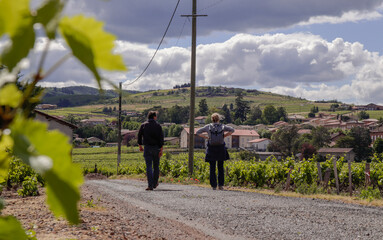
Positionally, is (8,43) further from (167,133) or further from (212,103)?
(212,103)

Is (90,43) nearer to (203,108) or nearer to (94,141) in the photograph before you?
(94,141)

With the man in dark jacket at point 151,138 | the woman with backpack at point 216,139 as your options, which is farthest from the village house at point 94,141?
the woman with backpack at point 216,139

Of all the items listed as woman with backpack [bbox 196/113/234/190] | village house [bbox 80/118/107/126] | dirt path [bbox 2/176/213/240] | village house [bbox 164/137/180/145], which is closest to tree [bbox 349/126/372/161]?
village house [bbox 164/137/180/145]

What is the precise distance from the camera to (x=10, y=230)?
461 millimetres

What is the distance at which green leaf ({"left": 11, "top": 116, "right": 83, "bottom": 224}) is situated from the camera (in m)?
0.39

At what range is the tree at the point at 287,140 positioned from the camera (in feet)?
317

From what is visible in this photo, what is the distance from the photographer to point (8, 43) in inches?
16.3

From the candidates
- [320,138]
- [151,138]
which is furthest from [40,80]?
[320,138]

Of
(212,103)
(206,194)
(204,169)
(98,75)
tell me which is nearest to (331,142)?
(212,103)

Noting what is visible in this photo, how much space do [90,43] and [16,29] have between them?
2.7 inches

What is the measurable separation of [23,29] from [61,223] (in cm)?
385

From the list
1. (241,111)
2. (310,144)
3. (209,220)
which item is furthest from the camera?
(241,111)

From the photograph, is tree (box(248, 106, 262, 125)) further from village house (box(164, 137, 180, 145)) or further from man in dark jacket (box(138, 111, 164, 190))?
man in dark jacket (box(138, 111, 164, 190))

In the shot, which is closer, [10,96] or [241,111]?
[10,96]
